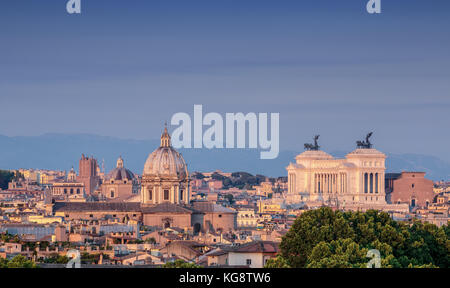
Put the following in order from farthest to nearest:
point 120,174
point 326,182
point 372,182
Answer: point 326,182, point 120,174, point 372,182

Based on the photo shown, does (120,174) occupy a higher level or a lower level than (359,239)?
higher

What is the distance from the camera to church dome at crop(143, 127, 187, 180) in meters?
128

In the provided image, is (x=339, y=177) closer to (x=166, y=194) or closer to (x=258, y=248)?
(x=166, y=194)

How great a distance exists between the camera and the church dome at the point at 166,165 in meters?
128

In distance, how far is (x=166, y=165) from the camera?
128250 millimetres

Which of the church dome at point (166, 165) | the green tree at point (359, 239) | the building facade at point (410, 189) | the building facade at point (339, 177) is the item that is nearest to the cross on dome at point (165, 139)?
the church dome at point (166, 165)

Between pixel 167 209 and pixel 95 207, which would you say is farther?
pixel 95 207

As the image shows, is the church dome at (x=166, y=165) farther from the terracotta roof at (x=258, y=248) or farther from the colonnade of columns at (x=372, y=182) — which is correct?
the terracotta roof at (x=258, y=248)

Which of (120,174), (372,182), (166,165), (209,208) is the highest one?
(166,165)

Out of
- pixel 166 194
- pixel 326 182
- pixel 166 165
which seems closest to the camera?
pixel 166 194

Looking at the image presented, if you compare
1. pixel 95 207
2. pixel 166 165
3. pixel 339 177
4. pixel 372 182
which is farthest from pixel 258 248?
pixel 339 177
